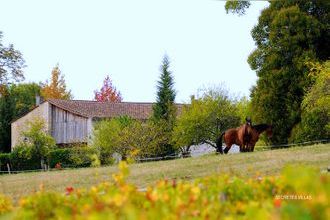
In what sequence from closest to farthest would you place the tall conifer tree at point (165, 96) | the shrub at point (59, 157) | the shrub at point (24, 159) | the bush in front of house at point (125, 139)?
the bush in front of house at point (125, 139) < the shrub at point (24, 159) < the shrub at point (59, 157) < the tall conifer tree at point (165, 96)

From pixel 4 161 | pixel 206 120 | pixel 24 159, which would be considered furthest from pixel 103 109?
pixel 206 120

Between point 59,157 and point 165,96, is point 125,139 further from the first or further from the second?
point 165,96

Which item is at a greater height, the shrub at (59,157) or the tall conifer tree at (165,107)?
the tall conifer tree at (165,107)

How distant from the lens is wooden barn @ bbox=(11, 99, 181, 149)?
5288 cm

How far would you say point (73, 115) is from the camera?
54.3m

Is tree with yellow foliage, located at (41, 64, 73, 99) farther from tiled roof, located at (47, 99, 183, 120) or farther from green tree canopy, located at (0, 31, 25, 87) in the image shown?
green tree canopy, located at (0, 31, 25, 87)

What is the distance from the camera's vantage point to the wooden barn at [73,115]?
52.9m

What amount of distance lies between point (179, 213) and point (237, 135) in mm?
18776

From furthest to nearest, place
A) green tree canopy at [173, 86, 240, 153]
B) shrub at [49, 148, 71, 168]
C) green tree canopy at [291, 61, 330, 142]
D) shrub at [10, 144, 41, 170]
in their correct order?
1. green tree canopy at [173, 86, 240, 153]
2. shrub at [49, 148, 71, 168]
3. shrub at [10, 144, 41, 170]
4. green tree canopy at [291, 61, 330, 142]

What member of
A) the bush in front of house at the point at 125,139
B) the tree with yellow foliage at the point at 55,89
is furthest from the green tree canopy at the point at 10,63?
the tree with yellow foliage at the point at 55,89

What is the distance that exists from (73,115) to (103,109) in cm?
274

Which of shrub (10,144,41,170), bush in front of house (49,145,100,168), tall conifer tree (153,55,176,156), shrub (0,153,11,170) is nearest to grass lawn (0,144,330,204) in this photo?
bush in front of house (49,145,100,168)

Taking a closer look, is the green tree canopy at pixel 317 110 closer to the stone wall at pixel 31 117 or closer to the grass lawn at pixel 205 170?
the grass lawn at pixel 205 170

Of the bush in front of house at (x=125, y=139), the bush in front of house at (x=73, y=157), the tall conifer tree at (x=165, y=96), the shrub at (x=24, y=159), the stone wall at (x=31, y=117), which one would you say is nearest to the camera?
the bush in front of house at (x=125, y=139)
